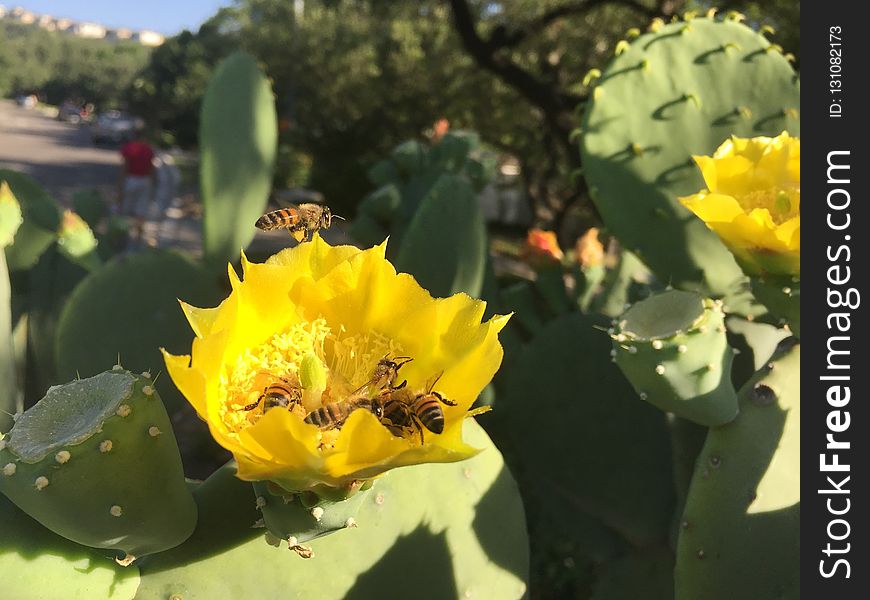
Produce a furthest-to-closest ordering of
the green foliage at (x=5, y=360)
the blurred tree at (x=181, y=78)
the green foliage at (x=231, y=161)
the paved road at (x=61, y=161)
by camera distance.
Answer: the blurred tree at (x=181, y=78)
the paved road at (x=61, y=161)
the green foliage at (x=231, y=161)
the green foliage at (x=5, y=360)

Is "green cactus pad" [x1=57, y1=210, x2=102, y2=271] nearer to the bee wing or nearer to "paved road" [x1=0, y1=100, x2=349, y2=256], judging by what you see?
"paved road" [x1=0, y1=100, x2=349, y2=256]

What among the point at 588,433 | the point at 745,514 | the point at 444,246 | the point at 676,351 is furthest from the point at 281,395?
the point at 588,433

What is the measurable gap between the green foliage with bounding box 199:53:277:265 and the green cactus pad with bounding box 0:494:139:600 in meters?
1.48

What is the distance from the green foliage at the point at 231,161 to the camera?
2287mm

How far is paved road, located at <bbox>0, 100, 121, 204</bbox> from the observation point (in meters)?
13.9

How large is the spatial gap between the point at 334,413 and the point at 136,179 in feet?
24.2

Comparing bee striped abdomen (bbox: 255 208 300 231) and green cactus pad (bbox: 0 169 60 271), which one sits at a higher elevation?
bee striped abdomen (bbox: 255 208 300 231)

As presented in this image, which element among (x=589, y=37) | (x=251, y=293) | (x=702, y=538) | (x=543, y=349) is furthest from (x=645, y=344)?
(x=589, y=37)

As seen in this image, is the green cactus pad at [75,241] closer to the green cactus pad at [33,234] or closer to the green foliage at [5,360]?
the green cactus pad at [33,234]

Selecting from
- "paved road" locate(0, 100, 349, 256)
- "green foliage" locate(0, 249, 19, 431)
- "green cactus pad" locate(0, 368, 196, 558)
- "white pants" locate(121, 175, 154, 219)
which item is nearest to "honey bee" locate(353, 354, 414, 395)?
"green cactus pad" locate(0, 368, 196, 558)

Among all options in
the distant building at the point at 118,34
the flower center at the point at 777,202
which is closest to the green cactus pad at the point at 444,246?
the flower center at the point at 777,202

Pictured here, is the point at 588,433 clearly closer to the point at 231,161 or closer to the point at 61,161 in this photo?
the point at 231,161

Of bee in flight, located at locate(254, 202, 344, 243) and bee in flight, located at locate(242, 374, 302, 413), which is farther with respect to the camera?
bee in flight, located at locate(254, 202, 344, 243)

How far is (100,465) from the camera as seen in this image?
804 millimetres
